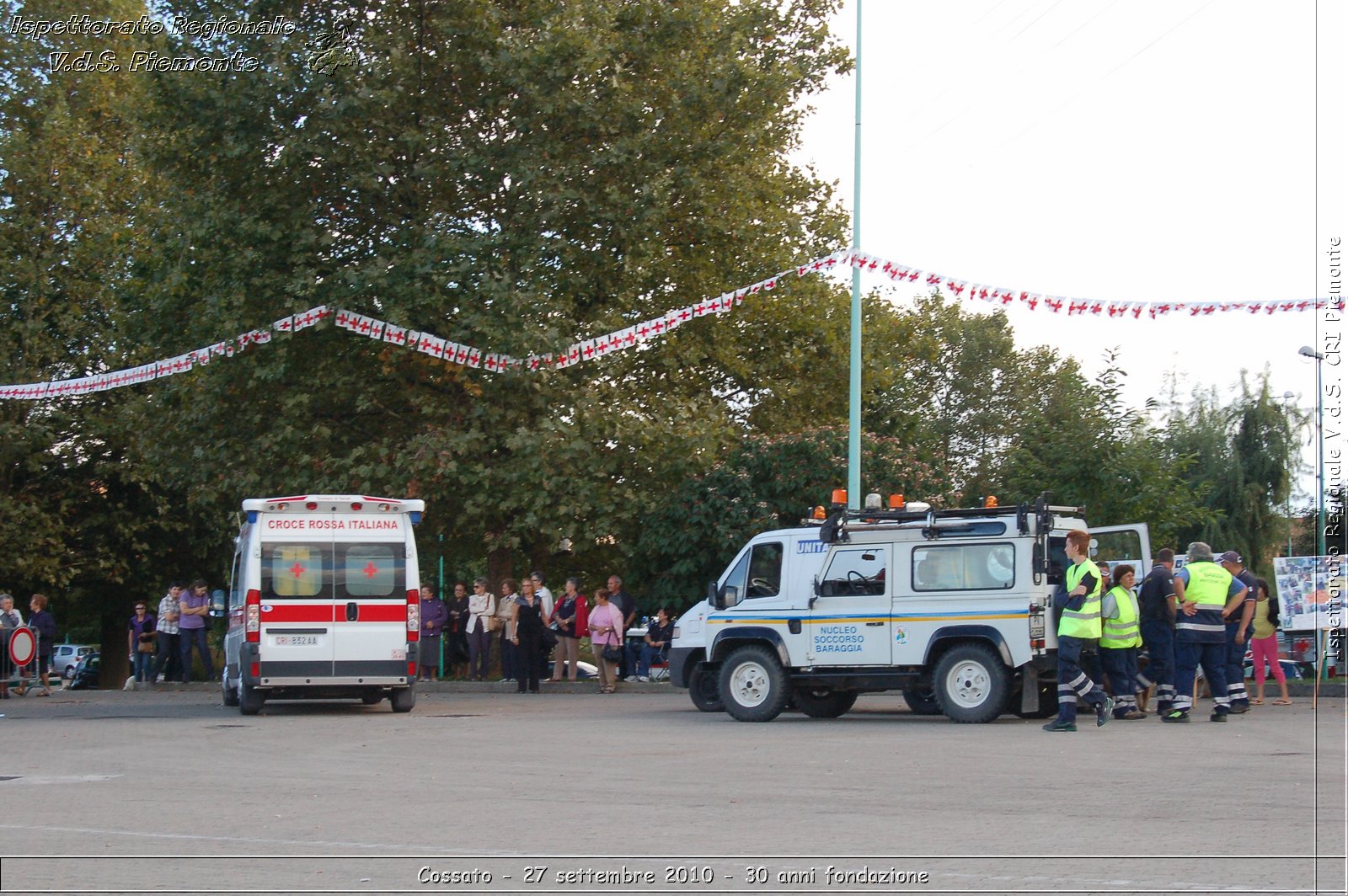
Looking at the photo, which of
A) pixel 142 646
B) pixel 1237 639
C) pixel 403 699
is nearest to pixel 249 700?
pixel 403 699

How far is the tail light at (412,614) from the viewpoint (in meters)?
20.3

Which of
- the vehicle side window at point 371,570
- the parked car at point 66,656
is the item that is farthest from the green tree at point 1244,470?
the parked car at point 66,656

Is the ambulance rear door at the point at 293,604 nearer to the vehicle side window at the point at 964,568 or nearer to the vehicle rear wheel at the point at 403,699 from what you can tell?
the vehicle rear wheel at the point at 403,699

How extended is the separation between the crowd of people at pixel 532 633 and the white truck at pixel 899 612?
5712 millimetres

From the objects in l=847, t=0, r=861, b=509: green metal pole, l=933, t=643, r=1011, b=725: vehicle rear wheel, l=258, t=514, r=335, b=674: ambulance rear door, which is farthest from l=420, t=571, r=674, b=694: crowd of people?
l=933, t=643, r=1011, b=725: vehicle rear wheel

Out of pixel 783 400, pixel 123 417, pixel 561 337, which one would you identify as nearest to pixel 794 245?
pixel 783 400

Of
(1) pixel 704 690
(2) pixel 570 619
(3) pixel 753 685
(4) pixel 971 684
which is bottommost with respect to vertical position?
(1) pixel 704 690

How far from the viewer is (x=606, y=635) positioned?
24781 mm

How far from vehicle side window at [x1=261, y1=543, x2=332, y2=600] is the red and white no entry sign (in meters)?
8.58

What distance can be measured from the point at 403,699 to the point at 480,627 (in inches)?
237

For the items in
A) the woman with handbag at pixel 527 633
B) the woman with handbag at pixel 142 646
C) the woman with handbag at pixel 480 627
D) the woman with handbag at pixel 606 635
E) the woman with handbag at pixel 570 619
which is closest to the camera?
the woman with handbag at pixel 606 635

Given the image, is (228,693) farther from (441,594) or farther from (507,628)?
(441,594)

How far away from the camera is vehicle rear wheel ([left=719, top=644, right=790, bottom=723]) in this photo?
18.4m

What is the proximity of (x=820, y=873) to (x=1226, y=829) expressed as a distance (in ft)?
8.95
